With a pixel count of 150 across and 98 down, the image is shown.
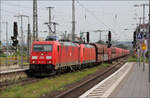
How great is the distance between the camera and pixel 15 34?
23625 millimetres

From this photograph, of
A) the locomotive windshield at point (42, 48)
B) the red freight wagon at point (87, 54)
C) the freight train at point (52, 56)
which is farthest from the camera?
the red freight wagon at point (87, 54)

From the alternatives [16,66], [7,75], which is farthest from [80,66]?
[7,75]

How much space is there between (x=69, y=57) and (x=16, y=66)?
17.4 ft

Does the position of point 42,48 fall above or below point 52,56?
above

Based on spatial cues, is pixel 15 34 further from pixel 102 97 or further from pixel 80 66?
pixel 102 97

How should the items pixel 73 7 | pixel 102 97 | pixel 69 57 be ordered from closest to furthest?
pixel 102 97 < pixel 69 57 < pixel 73 7

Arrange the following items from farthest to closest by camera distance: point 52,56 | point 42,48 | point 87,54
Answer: point 87,54, point 42,48, point 52,56

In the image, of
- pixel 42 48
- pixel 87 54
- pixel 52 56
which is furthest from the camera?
pixel 87 54

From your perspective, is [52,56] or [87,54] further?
[87,54]

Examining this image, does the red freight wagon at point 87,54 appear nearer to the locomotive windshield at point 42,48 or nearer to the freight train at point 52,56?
the freight train at point 52,56

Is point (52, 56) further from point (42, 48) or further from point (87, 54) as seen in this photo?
point (87, 54)

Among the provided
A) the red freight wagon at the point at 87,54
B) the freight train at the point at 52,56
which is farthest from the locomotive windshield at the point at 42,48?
the red freight wagon at the point at 87,54

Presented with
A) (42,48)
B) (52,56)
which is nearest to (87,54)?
(42,48)

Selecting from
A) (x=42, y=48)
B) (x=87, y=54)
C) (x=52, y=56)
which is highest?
(x=42, y=48)
